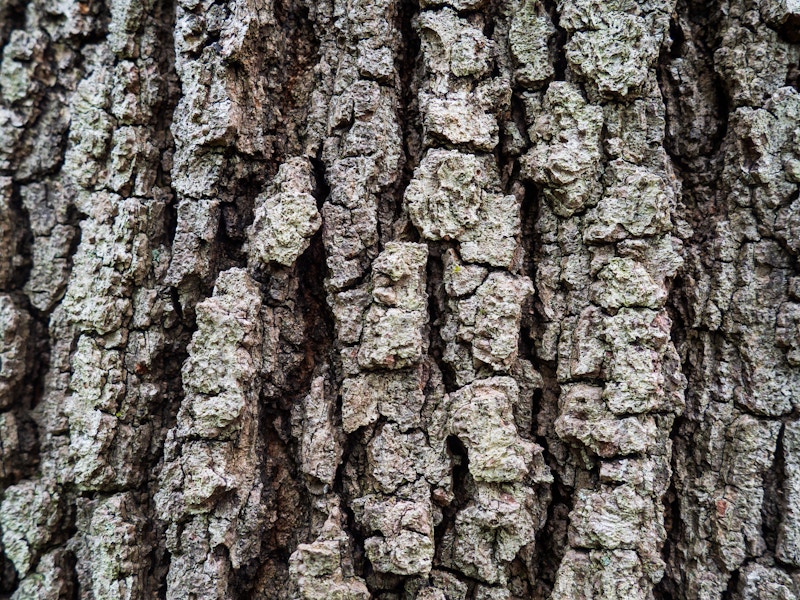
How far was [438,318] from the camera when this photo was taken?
3.64 ft

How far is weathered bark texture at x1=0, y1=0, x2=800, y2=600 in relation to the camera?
1.06 m

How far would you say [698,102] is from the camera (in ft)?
3.81

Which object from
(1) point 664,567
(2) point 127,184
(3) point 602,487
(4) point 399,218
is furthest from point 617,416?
(2) point 127,184

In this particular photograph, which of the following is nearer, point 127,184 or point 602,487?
point 602,487

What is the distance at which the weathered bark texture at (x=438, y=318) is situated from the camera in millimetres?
1059

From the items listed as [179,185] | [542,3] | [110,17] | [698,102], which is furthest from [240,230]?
[698,102]

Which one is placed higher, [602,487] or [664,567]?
[602,487]

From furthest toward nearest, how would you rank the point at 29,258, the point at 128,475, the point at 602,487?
the point at 29,258
the point at 128,475
the point at 602,487

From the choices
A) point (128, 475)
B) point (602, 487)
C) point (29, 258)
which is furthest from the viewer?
point (29, 258)

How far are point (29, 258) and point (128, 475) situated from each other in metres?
0.60

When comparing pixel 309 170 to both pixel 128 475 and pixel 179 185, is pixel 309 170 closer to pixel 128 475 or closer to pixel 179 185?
pixel 179 185

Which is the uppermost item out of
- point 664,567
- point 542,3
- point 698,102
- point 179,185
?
point 542,3

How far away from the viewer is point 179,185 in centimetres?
117

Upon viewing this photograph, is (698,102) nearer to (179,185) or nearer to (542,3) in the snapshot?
(542,3)
